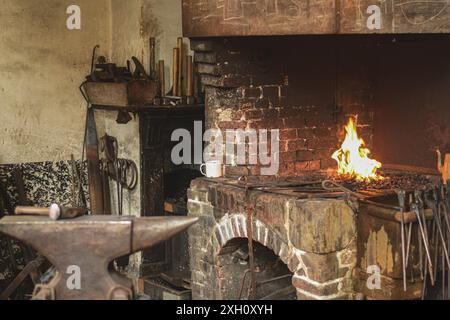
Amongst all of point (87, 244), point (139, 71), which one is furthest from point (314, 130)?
point (87, 244)

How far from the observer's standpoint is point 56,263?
14.3 ft

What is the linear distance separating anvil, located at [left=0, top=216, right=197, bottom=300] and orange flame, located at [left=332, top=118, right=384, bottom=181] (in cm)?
254

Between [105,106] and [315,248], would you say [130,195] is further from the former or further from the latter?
[315,248]

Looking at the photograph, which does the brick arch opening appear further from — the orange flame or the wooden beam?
the wooden beam

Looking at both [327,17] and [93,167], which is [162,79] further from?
[327,17]

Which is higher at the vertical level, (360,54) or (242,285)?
(360,54)

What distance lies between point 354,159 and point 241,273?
1.42m

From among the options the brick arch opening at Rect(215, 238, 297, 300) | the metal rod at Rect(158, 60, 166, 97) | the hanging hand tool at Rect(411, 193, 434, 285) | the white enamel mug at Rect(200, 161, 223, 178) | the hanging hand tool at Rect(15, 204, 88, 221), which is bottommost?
the brick arch opening at Rect(215, 238, 297, 300)


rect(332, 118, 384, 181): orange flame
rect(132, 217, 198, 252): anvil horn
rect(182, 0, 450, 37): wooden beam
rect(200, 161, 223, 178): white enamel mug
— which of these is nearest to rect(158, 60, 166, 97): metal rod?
rect(200, 161, 223, 178): white enamel mug

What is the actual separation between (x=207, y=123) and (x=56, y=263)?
2623 mm

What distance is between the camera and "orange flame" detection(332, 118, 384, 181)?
6504 mm

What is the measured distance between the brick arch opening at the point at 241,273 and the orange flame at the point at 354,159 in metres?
1.02

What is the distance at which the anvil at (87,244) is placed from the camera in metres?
4.32
